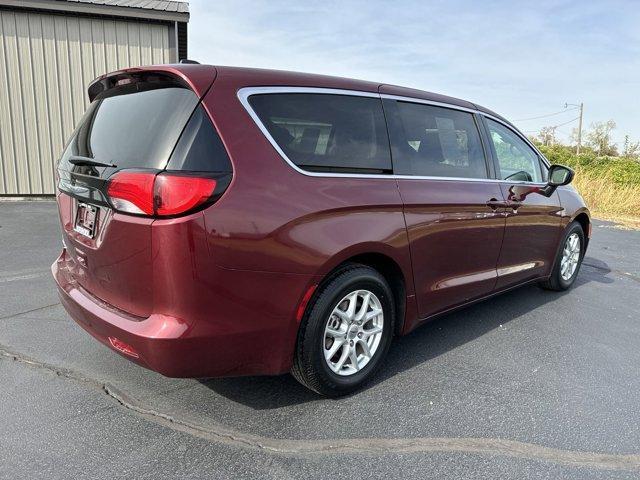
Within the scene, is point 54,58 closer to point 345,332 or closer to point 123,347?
point 123,347

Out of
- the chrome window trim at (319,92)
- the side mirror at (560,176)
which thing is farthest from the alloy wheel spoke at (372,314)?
the side mirror at (560,176)

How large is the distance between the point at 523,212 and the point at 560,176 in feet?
2.33

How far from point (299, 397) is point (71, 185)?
1695mm

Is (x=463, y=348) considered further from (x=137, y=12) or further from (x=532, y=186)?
(x=137, y=12)

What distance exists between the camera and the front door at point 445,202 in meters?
3.00

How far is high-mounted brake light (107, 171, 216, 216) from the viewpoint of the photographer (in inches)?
80.0

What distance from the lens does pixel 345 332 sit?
8.86 feet

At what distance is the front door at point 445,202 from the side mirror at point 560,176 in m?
0.98

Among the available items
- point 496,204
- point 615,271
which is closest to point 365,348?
point 496,204

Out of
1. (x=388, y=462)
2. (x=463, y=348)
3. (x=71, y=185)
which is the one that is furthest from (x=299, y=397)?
(x=71, y=185)

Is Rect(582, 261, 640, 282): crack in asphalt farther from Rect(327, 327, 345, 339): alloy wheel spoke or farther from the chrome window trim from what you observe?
Rect(327, 327, 345, 339): alloy wheel spoke

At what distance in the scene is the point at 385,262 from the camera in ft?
9.49

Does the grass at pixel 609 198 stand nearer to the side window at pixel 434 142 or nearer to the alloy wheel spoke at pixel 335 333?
the side window at pixel 434 142

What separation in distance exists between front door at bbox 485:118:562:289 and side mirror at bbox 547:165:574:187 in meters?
0.08
